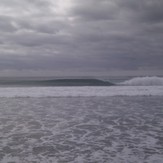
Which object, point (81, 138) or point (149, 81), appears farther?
point (149, 81)

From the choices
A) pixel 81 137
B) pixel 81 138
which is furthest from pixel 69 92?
pixel 81 138

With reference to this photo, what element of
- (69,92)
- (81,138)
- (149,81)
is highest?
(149,81)

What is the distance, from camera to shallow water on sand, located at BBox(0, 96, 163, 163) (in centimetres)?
460

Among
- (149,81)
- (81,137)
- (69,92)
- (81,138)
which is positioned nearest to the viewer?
(81,138)

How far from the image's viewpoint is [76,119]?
8484 mm

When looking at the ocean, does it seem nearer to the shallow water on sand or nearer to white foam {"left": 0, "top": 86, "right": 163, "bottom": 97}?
the shallow water on sand

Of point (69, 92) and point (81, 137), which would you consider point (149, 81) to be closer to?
point (69, 92)

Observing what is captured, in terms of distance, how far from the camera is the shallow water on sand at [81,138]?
15.1 ft

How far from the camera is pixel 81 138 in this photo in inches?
237

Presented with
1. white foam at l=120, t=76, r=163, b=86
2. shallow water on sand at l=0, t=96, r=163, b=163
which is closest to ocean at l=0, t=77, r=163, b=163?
shallow water on sand at l=0, t=96, r=163, b=163

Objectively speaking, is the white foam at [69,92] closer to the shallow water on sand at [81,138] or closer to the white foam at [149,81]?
the shallow water on sand at [81,138]

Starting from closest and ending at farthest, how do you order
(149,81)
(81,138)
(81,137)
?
(81,138)
(81,137)
(149,81)

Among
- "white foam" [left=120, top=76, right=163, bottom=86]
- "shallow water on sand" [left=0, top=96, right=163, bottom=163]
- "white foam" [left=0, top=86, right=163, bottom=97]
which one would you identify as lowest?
"shallow water on sand" [left=0, top=96, right=163, bottom=163]

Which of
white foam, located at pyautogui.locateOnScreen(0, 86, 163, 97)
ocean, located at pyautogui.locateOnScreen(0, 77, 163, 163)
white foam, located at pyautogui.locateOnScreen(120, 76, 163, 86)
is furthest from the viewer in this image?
white foam, located at pyautogui.locateOnScreen(120, 76, 163, 86)
